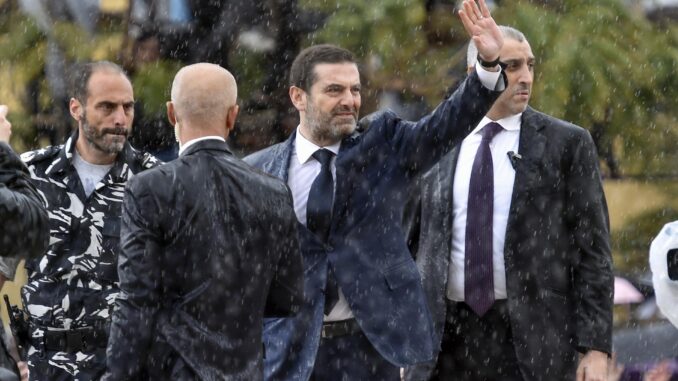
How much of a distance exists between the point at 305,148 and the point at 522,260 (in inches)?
42.0

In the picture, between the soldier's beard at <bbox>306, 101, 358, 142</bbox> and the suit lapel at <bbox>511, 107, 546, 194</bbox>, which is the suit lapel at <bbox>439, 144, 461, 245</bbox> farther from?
the soldier's beard at <bbox>306, 101, 358, 142</bbox>

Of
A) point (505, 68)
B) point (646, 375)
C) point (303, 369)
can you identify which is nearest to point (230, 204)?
point (303, 369)

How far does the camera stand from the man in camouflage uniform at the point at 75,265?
767cm

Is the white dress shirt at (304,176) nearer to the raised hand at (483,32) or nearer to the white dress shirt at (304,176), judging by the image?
the white dress shirt at (304,176)

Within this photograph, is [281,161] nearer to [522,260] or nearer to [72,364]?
[522,260]

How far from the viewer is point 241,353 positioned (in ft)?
20.4

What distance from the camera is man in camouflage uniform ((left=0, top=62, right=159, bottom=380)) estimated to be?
7.67m

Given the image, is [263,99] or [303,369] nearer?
[303,369]

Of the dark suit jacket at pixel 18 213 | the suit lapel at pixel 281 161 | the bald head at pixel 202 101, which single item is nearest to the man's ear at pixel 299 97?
the suit lapel at pixel 281 161

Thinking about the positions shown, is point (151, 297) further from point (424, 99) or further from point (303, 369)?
point (424, 99)

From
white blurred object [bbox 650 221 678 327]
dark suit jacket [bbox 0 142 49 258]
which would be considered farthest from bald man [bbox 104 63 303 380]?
white blurred object [bbox 650 221 678 327]

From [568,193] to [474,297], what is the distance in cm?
62

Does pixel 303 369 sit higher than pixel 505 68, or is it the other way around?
pixel 505 68

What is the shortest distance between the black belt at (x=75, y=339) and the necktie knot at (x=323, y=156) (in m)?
1.24
